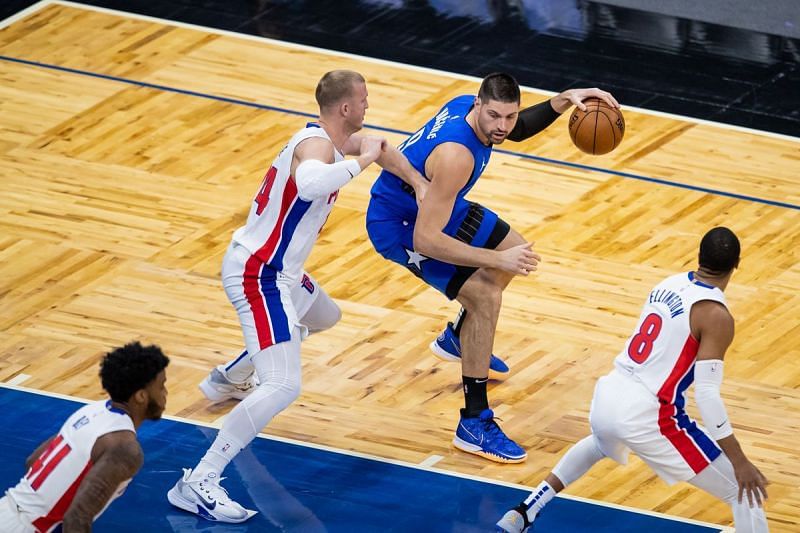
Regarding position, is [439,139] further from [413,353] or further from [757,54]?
[757,54]

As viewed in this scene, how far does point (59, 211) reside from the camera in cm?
1066

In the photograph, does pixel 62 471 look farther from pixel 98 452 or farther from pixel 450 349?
pixel 450 349

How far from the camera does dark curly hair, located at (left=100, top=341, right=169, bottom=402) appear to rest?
633 centimetres

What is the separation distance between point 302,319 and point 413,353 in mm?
1057

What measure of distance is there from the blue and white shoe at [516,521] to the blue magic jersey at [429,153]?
1.70 m

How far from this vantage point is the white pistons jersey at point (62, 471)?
249 inches

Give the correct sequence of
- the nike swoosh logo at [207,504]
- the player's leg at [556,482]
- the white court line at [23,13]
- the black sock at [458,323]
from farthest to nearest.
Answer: the white court line at [23,13]
the black sock at [458,323]
the nike swoosh logo at [207,504]
the player's leg at [556,482]

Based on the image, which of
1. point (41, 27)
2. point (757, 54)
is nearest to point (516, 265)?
point (757, 54)

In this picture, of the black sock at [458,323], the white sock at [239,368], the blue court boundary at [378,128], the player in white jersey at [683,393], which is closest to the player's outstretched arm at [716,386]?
the player in white jersey at [683,393]

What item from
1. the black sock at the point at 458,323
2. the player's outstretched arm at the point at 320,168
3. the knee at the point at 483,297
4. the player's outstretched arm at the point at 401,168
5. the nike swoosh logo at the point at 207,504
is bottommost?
the black sock at the point at 458,323

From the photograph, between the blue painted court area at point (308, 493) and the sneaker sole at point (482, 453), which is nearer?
the blue painted court area at point (308, 493)

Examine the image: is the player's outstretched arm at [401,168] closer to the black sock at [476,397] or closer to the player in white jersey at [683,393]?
the black sock at [476,397]

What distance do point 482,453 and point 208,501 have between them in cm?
150

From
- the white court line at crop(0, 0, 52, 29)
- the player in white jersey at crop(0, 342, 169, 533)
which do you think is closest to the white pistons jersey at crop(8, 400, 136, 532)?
the player in white jersey at crop(0, 342, 169, 533)
